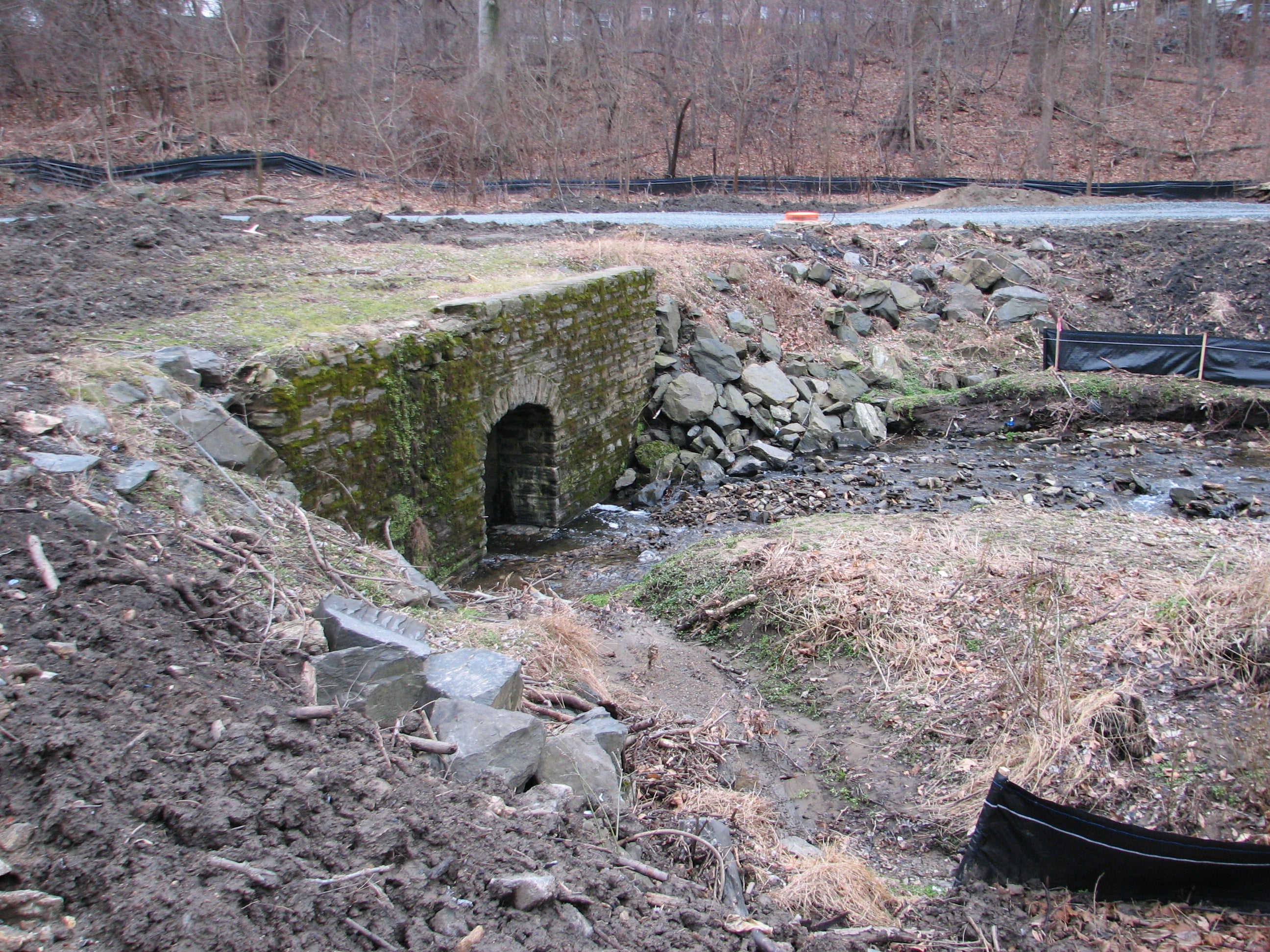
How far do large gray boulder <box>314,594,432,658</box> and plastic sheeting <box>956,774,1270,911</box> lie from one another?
2438mm

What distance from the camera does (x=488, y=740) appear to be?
3.36 metres

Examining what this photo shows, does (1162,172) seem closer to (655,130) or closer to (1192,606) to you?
(655,130)

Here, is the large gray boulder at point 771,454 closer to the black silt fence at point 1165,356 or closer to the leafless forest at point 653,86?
the black silt fence at point 1165,356

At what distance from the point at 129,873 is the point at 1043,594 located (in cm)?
495

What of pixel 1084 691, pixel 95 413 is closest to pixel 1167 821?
pixel 1084 691

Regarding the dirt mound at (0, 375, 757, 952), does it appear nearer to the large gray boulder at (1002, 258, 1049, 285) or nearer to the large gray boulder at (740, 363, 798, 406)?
the large gray boulder at (740, 363, 798, 406)

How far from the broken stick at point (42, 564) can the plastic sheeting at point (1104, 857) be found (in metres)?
3.60

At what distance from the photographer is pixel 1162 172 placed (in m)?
24.4

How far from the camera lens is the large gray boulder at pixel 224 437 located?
529cm

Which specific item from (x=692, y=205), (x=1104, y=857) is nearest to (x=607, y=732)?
(x=1104, y=857)

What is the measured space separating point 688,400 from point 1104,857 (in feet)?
27.3

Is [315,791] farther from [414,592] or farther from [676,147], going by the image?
[676,147]

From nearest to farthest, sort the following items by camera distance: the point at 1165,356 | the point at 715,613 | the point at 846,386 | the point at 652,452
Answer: the point at 715,613
the point at 652,452
the point at 1165,356
the point at 846,386

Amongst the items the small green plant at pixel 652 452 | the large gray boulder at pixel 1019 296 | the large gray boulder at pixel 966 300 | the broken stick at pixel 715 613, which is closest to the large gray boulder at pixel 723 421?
the small green plant at pixel 652 452
